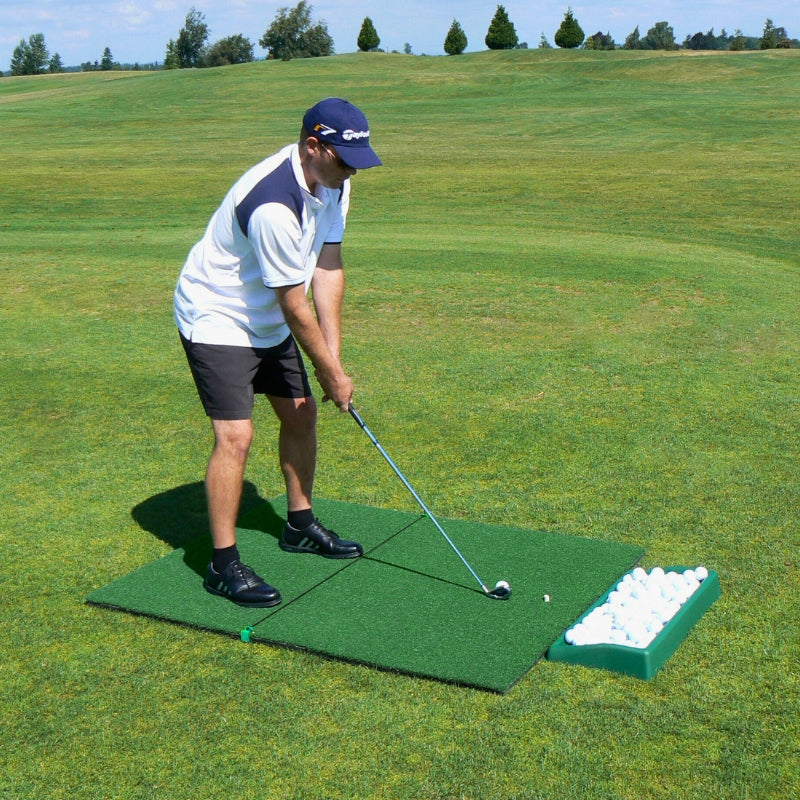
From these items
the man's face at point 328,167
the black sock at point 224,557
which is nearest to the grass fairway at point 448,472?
the black sock at point 224,557

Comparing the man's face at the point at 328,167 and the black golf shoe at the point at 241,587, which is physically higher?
the man's face at the point at 328,167

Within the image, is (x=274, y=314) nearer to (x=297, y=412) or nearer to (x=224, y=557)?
(x=297, y=412)

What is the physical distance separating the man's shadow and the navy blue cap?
204 cm

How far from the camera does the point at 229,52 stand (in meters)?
92.4

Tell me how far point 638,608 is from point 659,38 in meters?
116

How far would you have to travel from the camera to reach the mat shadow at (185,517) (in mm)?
5219

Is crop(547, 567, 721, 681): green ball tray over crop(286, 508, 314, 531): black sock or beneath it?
beneath

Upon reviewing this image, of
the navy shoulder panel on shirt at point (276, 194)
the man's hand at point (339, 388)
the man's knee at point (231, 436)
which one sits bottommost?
the man's knee at point (231, 436)

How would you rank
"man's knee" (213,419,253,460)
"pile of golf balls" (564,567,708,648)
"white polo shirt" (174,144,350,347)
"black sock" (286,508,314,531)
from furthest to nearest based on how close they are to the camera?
"black sock" (286,508,314,531), "man's knee" (213,419,253,460), "white polo shirt" (174,144,350,347), "pile of golf balls" (564,567,708,648)

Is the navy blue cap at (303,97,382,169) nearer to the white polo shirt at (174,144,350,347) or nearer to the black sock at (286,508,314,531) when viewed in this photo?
the white polo shirt at (174,144,350,347)

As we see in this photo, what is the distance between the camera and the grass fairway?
3490 millimetres

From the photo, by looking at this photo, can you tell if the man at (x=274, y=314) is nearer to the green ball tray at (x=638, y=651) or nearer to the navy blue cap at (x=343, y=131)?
the navy blue cap at (x=343, y=131)

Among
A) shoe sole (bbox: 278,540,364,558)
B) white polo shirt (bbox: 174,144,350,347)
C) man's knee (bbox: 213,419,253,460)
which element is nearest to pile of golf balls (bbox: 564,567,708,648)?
shoe sole (bbox: 278,540,364,558)

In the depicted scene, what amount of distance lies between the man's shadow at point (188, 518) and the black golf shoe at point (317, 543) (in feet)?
0.87
